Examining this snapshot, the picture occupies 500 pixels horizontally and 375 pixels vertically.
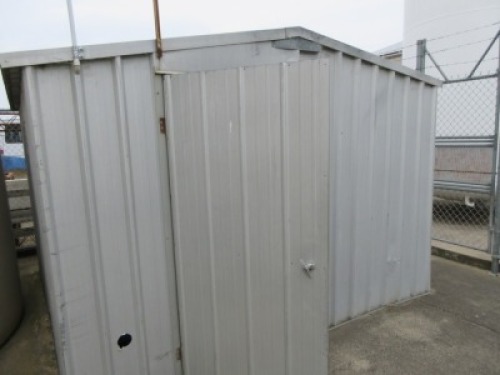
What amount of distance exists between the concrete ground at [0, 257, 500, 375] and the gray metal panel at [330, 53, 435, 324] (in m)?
0.23

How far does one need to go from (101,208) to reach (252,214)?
858 millimetres

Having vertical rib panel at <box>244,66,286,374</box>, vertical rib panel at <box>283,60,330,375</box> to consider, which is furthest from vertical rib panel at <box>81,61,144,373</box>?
vertical rib panel at <box>283,60,330,375</box>

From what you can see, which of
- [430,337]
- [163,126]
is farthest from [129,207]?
[430,337]

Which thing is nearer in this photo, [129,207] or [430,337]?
[129,207]

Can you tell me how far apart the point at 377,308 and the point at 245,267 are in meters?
1.96

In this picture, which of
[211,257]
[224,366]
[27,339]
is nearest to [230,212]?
[211,257]

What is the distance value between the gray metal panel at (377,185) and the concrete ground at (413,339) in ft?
0.75

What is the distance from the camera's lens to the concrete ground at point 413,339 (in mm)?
2525

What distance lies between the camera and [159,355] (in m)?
2.22

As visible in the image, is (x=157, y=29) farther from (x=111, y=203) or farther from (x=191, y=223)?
(x=191, y=223)

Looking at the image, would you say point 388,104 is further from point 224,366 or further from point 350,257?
point 224,366

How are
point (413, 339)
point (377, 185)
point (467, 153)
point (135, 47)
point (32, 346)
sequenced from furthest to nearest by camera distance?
point (467, 153) → point (377, 185) → point (32, 346) → point (413, 339) → point (135, 47)

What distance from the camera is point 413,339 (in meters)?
2.83


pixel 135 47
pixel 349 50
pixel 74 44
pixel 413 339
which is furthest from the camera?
pixel 413 339
